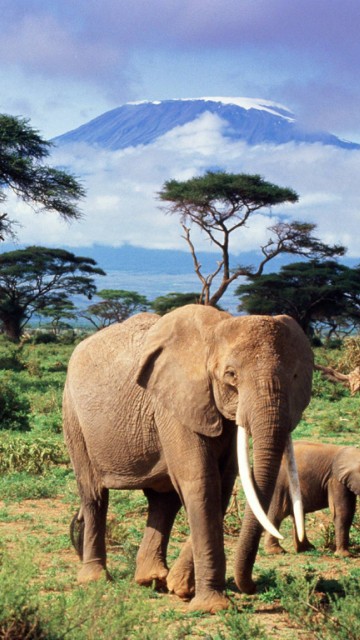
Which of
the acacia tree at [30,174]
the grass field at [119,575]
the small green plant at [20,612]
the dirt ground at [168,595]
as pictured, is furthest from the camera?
the acacia tree at [30,174]

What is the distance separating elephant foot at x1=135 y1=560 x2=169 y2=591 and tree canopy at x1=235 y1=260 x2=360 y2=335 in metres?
33.1

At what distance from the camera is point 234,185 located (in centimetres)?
3366

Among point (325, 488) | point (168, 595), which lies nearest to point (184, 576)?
point (168, 595)

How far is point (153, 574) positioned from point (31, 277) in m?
39.9

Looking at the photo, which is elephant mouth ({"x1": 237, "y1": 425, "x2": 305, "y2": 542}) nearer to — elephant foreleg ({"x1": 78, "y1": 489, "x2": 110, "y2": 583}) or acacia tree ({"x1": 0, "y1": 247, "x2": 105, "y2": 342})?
elephant foreleg ({"x1": 78, "y1": 489, "x2": 110, "y2": 583})

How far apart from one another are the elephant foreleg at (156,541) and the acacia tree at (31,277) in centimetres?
3817

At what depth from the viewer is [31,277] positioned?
149 feet

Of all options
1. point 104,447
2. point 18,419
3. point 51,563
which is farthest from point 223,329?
point 18,419

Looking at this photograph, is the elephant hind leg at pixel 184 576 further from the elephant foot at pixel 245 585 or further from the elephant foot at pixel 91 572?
the elephant foot at pixel 91 572

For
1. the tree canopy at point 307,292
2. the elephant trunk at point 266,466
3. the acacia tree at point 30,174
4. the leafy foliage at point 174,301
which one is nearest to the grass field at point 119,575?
the elephant trunk at point 266,466

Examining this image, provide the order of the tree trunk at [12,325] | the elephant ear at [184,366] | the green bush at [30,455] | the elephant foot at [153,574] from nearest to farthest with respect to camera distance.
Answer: the elephant ear at [184,366] → the elephant foot at [153,574] → the green bush at [30,455] → the tree trunk at [12,325]

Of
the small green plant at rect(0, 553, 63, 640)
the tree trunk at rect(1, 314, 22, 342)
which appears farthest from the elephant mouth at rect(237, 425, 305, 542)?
the tree trunk at rect(1, 314, 22, 342)

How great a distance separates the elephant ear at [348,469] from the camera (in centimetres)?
763

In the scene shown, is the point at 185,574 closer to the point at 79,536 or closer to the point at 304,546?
the point at 79,536
